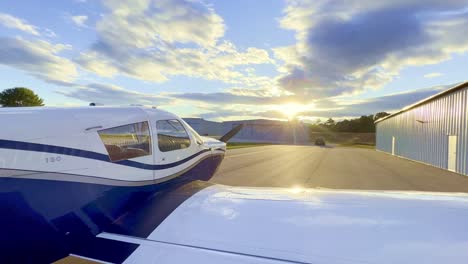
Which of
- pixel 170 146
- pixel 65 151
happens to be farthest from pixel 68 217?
pixel 170 146

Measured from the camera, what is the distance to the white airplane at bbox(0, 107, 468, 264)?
6.78 feet

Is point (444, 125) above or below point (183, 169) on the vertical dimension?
above

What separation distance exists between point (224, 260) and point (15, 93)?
52631 millimetres

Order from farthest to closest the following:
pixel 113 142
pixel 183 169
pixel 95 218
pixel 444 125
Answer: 1. pixel 444 125
2. pixel 183 169
3. pixel 113 142
4. pixel 95 218

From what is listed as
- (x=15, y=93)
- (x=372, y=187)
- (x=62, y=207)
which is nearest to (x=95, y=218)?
(x=62, y=207)

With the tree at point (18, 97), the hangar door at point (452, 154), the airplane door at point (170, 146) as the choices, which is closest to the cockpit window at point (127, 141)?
the airplane door at point (170, 146)

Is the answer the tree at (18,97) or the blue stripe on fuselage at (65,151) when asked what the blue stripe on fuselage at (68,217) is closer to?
the blue stripe on fuselage at (65,151)

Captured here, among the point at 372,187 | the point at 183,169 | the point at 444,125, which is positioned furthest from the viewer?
the point at 444,125

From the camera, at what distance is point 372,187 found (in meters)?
9.71

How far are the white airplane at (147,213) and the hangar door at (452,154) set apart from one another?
14.7 meters

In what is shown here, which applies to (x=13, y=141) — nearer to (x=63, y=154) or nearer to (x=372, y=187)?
(x=63, y=154)

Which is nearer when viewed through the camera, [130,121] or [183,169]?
[130,121]

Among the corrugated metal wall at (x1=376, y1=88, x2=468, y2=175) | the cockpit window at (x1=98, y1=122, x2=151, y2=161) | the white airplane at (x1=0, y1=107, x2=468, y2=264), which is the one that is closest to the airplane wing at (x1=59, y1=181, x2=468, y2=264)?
the white airplane at (x1=0, y1=107, x2=468, y2=264)

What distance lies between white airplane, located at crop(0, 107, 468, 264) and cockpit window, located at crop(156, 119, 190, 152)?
0.66ft
